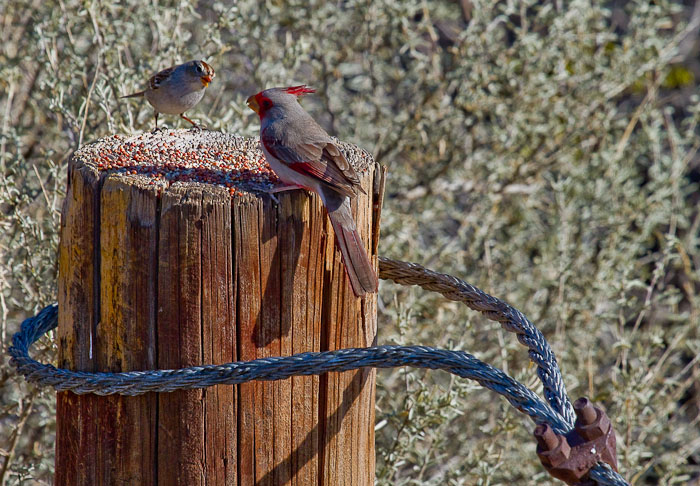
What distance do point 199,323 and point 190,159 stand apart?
0.73m

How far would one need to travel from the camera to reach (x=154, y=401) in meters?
2.18

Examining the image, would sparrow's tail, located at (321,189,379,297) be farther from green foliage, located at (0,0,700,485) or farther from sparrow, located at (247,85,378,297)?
green foliage, located at (0,0,700,485)

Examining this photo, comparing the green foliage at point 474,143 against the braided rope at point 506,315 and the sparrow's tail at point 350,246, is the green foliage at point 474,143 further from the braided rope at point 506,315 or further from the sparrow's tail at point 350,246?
the sparrow's tail at point 350,246

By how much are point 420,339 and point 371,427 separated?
264 cm

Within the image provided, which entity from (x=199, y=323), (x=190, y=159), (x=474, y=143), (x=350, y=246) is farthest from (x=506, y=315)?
(x=474, y=143)

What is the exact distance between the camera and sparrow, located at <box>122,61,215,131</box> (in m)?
3.90

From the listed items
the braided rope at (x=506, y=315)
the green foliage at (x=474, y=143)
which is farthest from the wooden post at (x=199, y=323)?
the green foliage at (x=474, y=143)

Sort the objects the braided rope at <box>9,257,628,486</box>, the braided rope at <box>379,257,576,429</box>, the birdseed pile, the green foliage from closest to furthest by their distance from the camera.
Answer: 1. the braided rope at <box>9,257,628,486</box>
2. the braided rope at <box>379,257,576,429</box>
3. the birdseed pile
4. the green foliage

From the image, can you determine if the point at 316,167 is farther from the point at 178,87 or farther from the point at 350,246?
the point at 178,87

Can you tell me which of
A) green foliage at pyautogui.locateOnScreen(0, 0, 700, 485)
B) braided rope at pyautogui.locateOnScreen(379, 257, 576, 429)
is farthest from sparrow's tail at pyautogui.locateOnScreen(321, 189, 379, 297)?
green foliage at pyautogui.locateOnScreen(0, 0, 700, 485)

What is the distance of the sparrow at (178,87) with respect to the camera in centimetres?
390

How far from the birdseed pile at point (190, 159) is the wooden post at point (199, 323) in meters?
0.05

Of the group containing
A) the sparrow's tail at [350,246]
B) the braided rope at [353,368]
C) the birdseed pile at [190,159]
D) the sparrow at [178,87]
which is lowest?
the braided rope at [353,368]

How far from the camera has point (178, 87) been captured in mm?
3908
